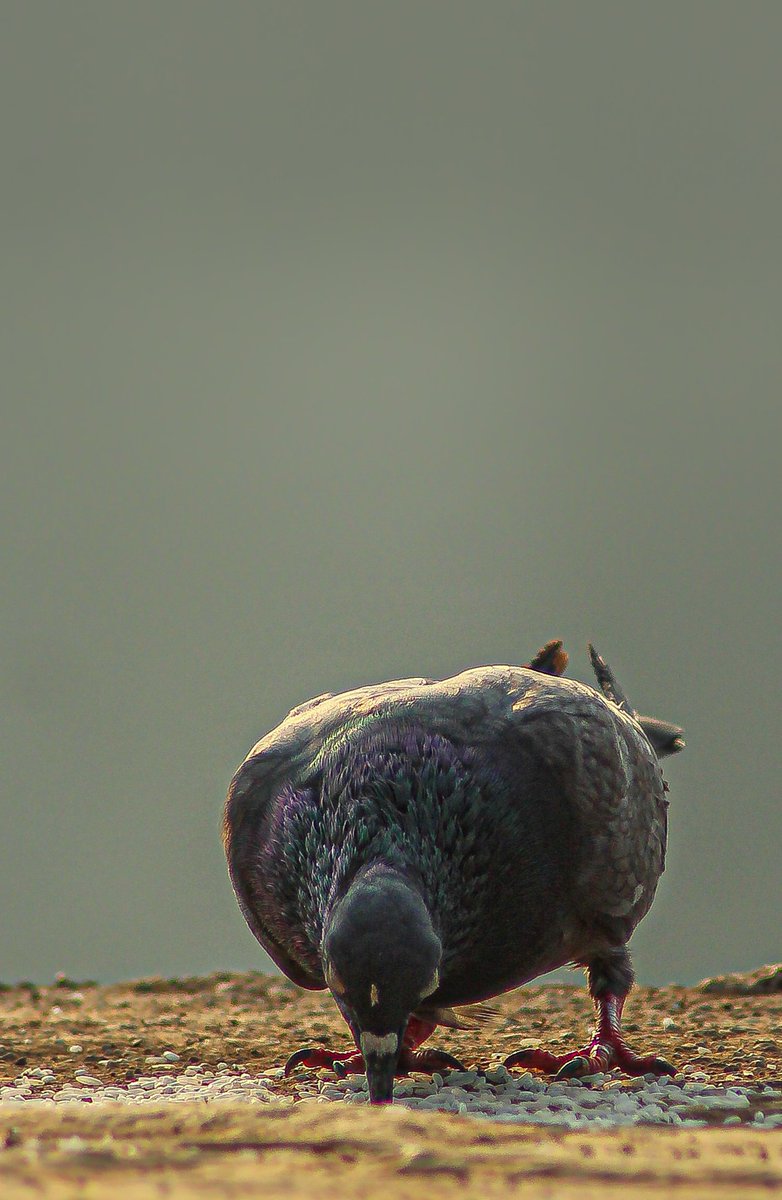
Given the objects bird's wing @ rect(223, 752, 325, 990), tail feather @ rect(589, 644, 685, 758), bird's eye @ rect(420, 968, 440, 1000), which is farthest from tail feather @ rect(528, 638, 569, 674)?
bird's eye @ rect(420, 968, 440, 1000)

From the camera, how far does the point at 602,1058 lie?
627 centimetres

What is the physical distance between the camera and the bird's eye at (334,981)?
4.88 meters

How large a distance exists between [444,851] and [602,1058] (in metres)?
1.62

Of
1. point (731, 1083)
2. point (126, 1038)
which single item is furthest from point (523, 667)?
point (126, 1038)

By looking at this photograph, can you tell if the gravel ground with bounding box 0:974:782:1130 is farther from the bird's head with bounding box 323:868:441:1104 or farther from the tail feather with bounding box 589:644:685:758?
the tail feather with bounding box 589:644:685:758

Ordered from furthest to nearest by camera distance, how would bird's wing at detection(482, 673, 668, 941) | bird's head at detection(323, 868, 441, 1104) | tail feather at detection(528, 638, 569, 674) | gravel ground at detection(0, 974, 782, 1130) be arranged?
tail feather at detection(528, 638, 569, 674) → bird's wing at detection(482, 673, 668, 941) → gravel ground at detection(0, 974, 782, 1130) → bird's head at detection(323, 868, 441, 1104)

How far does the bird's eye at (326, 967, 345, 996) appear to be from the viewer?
4.88 metres

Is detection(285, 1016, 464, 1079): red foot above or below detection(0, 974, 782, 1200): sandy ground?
below

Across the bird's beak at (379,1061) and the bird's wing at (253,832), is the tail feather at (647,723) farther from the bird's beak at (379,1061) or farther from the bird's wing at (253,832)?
the bird's beak at (379,1061)

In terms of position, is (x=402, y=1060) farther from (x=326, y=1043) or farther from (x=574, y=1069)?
(x=326, y=1043)

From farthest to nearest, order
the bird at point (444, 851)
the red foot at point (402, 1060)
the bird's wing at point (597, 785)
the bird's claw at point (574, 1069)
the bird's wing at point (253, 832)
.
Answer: the red foot at point (402, 1060) < the bird's claw at point (574, 1069) < the bird's wing at point (253, 832) < the bird's wing at point (597, 785) < the bird at point (444, 851)

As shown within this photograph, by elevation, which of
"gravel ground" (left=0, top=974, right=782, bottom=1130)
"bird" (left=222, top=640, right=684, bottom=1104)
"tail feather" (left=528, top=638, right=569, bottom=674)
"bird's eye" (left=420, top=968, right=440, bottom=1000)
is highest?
"tail feather" (left=528, top=638, right=569, bottom=674)

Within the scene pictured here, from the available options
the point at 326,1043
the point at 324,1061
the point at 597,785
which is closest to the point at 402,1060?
the point at 324,1061

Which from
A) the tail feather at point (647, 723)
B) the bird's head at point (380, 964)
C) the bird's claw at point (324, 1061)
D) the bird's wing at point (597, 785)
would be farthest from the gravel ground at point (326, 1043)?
the tail feather at point (647, 723)
